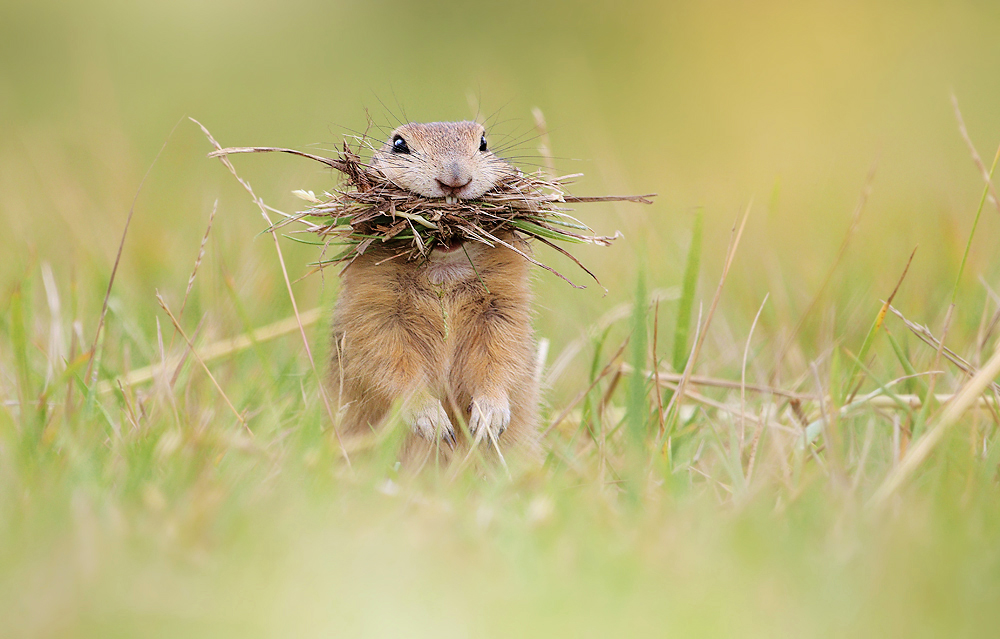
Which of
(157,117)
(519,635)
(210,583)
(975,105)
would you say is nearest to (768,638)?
(519,635)

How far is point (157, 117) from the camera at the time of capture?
1057 cm

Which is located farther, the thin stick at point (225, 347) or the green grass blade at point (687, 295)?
the thin stick at point (225, 347)

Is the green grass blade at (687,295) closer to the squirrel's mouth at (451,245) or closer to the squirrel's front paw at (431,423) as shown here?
the squirrel's mouth at (451,245)

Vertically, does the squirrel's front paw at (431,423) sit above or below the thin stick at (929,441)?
below

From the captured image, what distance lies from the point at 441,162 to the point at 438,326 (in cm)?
67

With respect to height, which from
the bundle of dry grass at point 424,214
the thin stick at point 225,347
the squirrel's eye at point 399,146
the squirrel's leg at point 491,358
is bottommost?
the thin stick at point 225,347

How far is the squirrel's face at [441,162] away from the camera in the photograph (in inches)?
132

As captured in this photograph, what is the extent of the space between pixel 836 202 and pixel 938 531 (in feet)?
18.1

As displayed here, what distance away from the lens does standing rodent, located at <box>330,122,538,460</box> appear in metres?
3.49

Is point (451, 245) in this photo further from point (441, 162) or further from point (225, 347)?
point (225, 347)

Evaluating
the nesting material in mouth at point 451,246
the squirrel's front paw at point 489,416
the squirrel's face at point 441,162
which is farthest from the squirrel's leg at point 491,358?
the squirrel's face at point 441,162

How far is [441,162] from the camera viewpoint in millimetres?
3373

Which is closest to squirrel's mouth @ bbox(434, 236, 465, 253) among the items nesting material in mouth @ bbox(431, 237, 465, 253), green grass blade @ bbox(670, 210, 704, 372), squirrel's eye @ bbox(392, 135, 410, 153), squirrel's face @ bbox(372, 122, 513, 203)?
nesting material in mouth @ bbox(431, 237, 465, 253)

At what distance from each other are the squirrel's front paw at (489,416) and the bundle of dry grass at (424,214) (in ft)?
1.94
